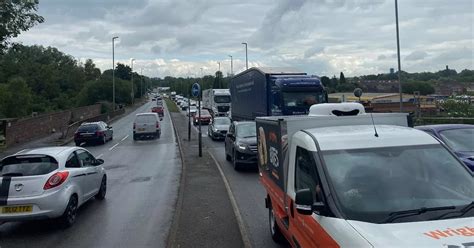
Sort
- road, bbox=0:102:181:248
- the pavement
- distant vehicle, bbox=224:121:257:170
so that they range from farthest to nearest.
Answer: distant vehicle, bbox=224:121:257:170 < road, bbox=0:102:181:248 < the pavement

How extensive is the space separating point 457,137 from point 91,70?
13928cm

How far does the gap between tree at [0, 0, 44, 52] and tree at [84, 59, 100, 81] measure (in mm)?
119629

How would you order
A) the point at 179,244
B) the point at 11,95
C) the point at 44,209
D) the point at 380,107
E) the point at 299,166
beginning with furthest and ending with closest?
the point at 11,95 < the point at 380,107 < the point at 44,209 < the point at 179,244 < the point at 299,166

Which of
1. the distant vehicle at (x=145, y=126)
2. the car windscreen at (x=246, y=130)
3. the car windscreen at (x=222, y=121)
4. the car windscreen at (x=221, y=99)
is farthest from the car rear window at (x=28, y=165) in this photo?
the car windscreen at (x=221, y=99)

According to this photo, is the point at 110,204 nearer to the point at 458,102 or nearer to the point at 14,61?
the point at 458,102

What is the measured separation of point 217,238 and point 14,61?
10610 centimetres

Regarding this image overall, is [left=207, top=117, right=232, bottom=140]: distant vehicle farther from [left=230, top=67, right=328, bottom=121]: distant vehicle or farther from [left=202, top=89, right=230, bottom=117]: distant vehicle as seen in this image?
[left=202, top=89, right=230, bottom=117]: distant vehicle

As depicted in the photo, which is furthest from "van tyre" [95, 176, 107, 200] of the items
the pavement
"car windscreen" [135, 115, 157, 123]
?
"car windscreen" [135, 115, 157, 123]

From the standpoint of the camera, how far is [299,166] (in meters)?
5.27

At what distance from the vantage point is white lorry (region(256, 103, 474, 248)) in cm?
359

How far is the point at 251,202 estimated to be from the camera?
10.7 m

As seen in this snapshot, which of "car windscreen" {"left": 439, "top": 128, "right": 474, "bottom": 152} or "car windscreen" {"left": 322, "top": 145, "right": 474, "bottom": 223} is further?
"car windscreen" {"left": 439, "top": 128, "right": 474, "bottom": 152}

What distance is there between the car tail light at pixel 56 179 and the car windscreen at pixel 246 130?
8534 mm

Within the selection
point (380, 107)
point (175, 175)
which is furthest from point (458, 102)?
point (175, 175)
